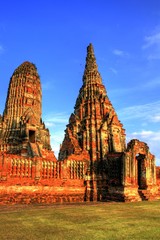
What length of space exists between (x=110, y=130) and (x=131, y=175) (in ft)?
22.8

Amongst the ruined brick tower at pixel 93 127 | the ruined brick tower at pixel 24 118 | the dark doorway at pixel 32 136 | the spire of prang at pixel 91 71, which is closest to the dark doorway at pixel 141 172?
the ruined brick tower at pixel 93 127

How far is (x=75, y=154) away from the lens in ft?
88.9

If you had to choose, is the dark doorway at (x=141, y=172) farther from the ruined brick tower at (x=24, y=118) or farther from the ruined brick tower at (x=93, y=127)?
the ruined brick tower at (x=24, y=118)

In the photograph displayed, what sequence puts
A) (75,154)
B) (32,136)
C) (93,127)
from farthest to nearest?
(32,136), (93,127), (75,154)

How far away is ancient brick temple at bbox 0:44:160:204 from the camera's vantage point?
21.9 m

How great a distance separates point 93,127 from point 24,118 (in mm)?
11211

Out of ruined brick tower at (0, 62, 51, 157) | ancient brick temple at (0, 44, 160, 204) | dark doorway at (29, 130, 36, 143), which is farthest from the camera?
dark doorway at (29, 130, 36, 143)

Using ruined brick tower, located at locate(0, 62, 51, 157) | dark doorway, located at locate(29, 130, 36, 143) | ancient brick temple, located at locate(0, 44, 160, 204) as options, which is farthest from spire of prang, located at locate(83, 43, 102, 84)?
dark doorway, located at locate(29, 130, 36, 143)

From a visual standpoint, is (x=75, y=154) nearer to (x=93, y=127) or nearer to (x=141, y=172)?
(x=93, y=127)

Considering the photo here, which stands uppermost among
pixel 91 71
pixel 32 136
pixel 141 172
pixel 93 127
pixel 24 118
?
pixel 91 71

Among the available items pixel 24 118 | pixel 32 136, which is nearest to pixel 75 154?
pixel 32 136

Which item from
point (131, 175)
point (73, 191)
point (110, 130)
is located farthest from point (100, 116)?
point (73, 191)

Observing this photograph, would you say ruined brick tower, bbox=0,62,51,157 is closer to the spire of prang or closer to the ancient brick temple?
the ancient brick temple

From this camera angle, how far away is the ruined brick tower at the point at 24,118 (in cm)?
3179
